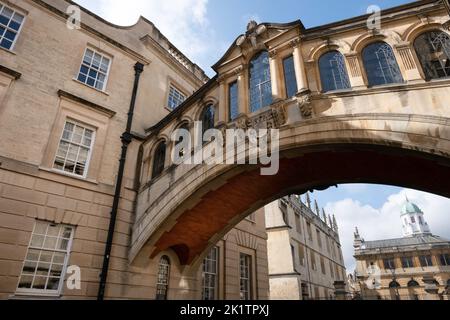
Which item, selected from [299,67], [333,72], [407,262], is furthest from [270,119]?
[407,262]

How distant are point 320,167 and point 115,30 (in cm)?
1172

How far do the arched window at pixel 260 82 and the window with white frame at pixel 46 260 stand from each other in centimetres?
728

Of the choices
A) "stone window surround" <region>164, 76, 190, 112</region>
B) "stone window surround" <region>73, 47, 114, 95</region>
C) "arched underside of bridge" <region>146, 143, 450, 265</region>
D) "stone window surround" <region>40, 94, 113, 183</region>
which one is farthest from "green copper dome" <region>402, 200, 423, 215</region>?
"stone window surround" <region>40, 94, 113, 183</region>

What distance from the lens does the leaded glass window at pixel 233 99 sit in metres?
9.18

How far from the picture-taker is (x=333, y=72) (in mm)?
7453

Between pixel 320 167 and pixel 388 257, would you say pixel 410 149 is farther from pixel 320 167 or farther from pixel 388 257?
pixel 388 257

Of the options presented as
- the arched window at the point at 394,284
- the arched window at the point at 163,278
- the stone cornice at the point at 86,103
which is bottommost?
the arched window at the point at 163,278

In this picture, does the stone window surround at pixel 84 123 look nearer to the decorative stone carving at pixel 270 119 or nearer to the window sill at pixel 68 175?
the window sill at pixel 68 175

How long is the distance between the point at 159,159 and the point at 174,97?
5.23m

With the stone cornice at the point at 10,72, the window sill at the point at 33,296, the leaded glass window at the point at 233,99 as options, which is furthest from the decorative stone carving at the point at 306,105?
the stone cornice at the point at 10,72

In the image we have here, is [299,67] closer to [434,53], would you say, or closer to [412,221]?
[434,53]

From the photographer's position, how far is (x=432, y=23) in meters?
6.36

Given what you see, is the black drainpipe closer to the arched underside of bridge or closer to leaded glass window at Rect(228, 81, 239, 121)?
the arched underside of bridge
